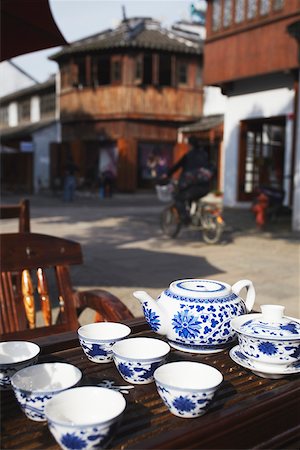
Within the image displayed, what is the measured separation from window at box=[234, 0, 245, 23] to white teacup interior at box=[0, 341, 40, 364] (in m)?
12.3

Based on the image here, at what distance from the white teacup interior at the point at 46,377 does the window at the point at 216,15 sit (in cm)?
1308

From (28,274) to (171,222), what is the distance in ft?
20.6

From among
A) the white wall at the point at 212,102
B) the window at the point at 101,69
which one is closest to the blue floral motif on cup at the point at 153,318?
the white wall at the point at 212,102

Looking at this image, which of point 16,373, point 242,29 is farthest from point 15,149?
point 16,373

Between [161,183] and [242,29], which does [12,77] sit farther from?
[161,183]

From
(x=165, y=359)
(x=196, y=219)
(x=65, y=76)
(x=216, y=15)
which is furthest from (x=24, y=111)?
(x=165, y=359)

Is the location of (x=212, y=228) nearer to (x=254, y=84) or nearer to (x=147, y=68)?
(x=254, y=84)

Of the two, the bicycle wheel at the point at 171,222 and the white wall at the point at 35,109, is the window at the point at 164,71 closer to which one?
the white wall at the point at 35,109

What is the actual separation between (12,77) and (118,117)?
16005 mm

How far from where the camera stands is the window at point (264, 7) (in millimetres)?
11467

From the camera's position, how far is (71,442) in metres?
0.98

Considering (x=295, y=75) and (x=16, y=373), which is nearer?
(x=16, y=373)

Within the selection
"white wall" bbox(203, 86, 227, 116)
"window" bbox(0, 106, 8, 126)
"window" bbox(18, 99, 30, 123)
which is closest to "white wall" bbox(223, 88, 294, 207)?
"white wall" bbox(203, 86, 227, 116)

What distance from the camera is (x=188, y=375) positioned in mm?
1256
